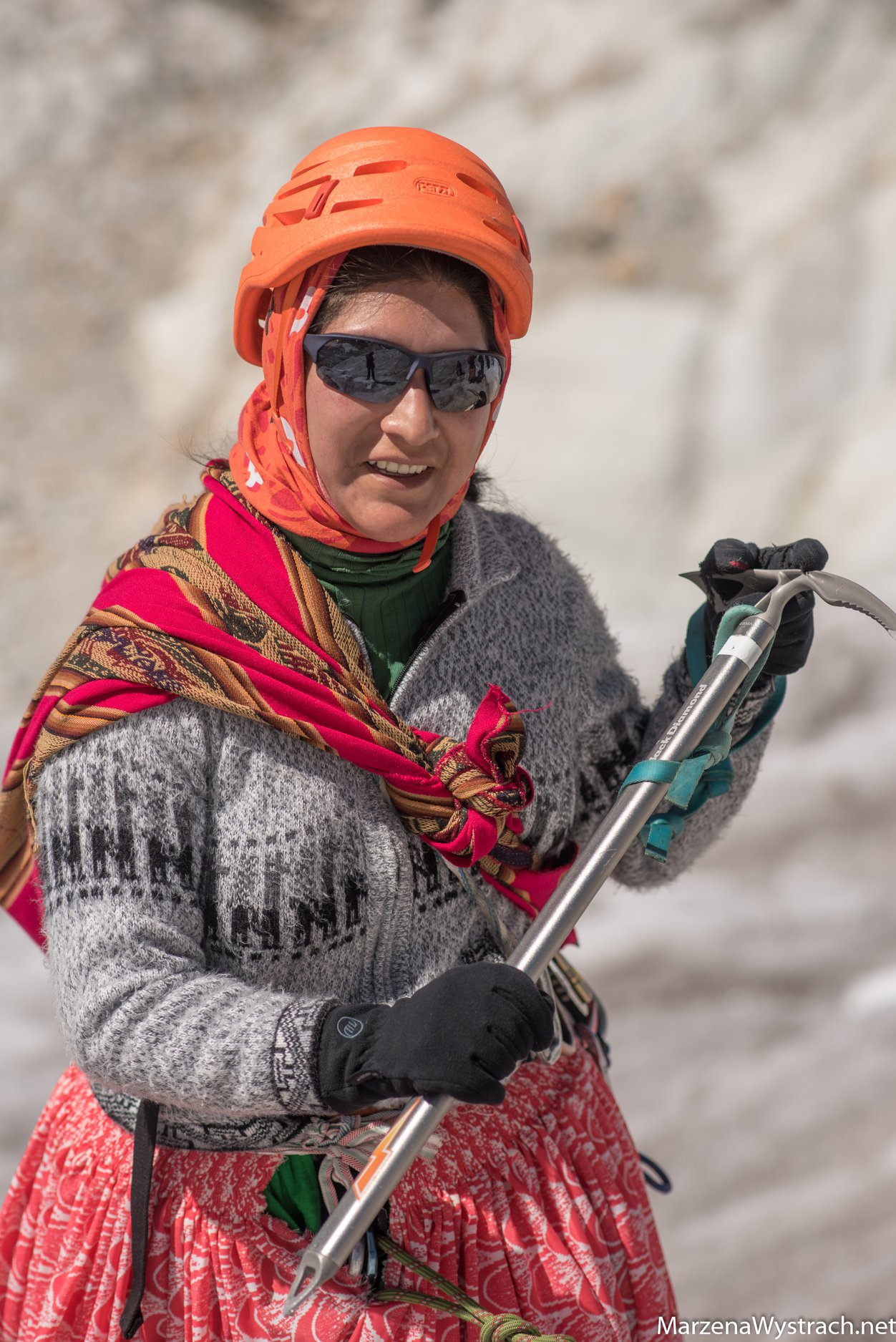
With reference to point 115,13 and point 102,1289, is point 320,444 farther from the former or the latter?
point 115,13

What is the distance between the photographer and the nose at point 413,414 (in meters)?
1.30

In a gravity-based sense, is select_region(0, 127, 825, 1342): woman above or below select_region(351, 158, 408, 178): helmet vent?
below

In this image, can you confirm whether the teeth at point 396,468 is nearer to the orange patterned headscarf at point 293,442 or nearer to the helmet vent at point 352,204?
the orange patterned headscarf at point 293,442

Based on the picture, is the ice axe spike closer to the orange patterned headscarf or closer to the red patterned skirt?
the orange patterned headscarf

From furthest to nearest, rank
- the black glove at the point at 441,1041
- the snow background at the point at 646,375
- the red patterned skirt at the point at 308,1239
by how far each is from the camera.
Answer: the snow background at the point at 646,375
the red patterned skirt at the point at 308,1239
the black glove at the point at 441,1041

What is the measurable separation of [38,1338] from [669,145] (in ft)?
16.4

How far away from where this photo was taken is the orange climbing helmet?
127cm

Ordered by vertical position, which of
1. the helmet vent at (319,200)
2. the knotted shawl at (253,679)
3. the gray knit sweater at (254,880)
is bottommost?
the gray knit sweater at (254,880)

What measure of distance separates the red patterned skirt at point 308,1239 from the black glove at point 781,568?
0.54m

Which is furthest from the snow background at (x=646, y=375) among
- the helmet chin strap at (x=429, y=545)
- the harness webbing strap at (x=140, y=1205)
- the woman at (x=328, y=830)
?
the helmet chin strap at (x=429, y=545)

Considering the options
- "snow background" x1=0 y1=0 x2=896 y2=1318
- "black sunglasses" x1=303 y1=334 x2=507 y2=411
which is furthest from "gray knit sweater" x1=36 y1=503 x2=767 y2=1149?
"snow background" x1=0 y1=0 x2=896 y2=1318

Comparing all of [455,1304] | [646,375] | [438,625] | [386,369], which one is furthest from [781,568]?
[646,375]

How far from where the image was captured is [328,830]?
52.1 inches

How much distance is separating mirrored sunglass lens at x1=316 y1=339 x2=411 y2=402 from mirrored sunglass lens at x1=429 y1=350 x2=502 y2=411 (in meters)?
0.03
